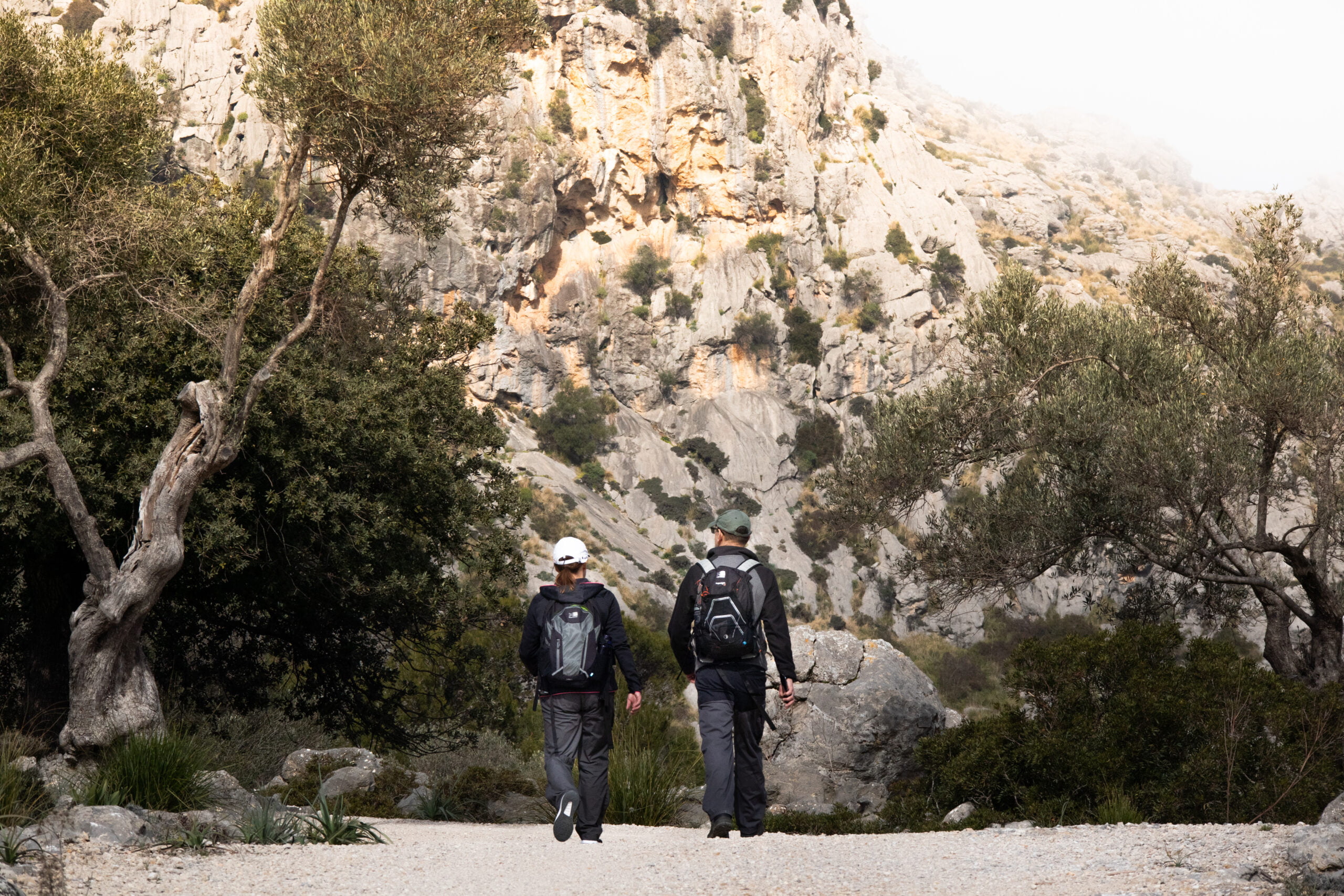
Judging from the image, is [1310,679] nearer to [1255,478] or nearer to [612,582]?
[1255,478]

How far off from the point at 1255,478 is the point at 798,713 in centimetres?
Answer: 776

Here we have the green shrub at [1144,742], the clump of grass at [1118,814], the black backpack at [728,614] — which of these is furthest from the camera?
the green shrub at [1144,742]

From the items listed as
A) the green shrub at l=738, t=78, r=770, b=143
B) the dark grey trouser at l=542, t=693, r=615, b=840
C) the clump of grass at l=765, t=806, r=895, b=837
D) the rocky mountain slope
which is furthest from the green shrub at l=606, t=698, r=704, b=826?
the green shrub at l=738, t=78, r=770, b=143

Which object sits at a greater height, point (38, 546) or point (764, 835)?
point (38, 546)

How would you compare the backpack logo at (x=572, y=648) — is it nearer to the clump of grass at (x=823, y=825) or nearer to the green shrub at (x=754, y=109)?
the clump of grass at (x=823, y=825)

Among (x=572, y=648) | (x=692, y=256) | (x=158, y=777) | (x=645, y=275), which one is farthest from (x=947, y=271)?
(x=158, y=777)

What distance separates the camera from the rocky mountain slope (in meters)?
70.9

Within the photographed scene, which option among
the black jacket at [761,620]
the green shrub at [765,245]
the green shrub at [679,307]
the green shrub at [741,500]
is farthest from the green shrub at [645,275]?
the black jacket at [761,620]

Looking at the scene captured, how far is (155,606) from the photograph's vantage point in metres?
12.2

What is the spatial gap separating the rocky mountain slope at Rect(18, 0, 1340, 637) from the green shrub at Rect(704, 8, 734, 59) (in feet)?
0.76

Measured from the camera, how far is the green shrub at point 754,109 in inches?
3455

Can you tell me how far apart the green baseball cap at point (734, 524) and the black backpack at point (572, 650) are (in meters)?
1.02

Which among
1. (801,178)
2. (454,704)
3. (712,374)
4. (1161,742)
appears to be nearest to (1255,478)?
(1161,742)

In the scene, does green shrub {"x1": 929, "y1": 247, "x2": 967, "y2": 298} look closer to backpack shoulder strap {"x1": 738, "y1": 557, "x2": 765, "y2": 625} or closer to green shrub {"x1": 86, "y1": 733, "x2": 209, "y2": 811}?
backpack shoulder strap {"x1": 738, "y1": 557, "x2": 765, "y2": 625}
